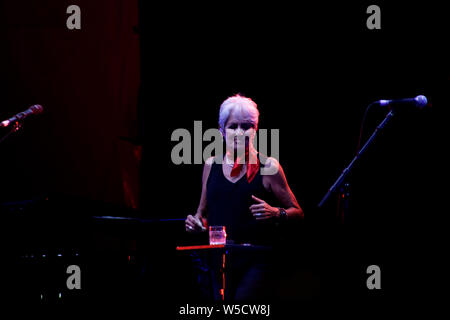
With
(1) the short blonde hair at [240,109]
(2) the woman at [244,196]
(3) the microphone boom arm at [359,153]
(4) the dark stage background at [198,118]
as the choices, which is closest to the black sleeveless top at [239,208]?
(2) the woman at [244,196]

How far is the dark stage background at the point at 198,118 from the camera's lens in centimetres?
360

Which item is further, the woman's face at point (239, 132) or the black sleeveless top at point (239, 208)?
the woman's face at point (239, 132)

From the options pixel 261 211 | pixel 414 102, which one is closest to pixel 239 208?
pixel 261 211

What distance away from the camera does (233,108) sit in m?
2.89

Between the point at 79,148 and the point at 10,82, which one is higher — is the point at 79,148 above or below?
below

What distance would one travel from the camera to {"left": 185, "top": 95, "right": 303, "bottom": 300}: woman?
100 inches

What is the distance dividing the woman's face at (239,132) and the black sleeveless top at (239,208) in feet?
0.60

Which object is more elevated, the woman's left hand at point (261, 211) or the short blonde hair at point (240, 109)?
the short blonde hair at point (240, 109)

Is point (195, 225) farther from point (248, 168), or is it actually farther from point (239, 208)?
point (248, 168)

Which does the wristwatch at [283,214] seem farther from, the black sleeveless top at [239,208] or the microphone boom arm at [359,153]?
the microphone boom arm at [359,153]

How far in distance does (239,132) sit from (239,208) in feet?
1.69
